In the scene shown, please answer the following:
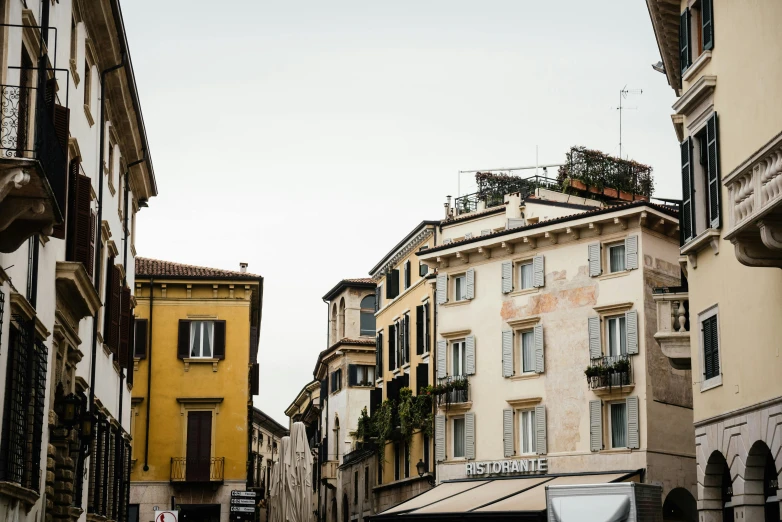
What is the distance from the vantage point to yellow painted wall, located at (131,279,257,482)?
49.0 m

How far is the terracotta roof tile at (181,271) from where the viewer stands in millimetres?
50062

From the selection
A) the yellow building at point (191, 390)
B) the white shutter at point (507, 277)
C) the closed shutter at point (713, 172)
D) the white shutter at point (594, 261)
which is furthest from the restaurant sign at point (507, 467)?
the closed shutter at point (713, 172)

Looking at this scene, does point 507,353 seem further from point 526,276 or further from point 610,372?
point 610,372

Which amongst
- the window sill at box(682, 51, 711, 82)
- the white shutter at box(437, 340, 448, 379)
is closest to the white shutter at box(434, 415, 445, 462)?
the white shutter at box(437, 340, 448, 379)

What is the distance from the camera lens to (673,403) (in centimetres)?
4062

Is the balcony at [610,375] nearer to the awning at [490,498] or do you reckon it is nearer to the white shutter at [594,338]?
the white shutter at [594,338]

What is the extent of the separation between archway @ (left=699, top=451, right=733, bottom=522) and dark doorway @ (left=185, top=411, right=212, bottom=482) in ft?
92.3

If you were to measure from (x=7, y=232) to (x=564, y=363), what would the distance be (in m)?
31.2

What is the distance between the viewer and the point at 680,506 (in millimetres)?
41188

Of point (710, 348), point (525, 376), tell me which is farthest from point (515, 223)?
point (710, 348)

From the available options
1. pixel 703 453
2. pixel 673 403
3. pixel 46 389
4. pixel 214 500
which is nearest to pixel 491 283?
pixel 673 403

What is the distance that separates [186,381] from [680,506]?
2005 cm

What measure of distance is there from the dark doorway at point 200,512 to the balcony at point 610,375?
1614cm

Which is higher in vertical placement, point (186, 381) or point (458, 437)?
point (186, 381)
